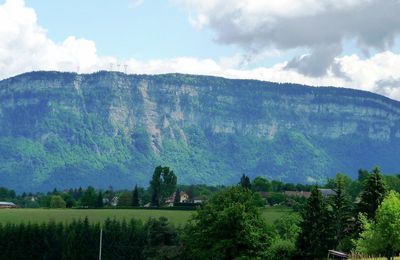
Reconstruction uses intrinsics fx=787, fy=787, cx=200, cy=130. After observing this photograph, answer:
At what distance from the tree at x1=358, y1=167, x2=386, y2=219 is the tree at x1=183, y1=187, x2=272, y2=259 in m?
12.9

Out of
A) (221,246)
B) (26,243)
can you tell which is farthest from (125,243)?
(221,246)

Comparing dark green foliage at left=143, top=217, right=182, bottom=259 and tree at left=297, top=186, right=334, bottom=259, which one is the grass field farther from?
tree at left=297, top=186, right=334, bottom=259

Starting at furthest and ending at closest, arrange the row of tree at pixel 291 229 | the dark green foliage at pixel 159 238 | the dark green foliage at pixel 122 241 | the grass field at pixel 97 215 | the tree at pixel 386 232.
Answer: the grass field at pixel 97 215, the dark green foliage at pixel 122 241, the dark green foliage at pixel 159 238, the row of tree at pixel 291 229, the tree at pixel 386 232

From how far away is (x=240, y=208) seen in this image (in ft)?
303

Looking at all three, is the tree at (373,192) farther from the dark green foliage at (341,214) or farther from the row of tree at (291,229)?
the dark green foliage at (341,214)

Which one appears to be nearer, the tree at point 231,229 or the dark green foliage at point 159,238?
the tree at point 231,229

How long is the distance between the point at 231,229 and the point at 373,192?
1782 centimetres

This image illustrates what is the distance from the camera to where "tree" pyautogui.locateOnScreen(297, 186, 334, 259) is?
82062mm

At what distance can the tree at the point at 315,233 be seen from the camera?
269ft

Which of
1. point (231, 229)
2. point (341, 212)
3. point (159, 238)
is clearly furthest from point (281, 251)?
point (159, 238)

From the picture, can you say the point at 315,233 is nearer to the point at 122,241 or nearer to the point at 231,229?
the point at 231,229

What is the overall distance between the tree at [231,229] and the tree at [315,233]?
7410 millimetres

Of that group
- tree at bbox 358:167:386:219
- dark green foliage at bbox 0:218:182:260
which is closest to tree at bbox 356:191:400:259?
tree at bbox 358:167:386:219

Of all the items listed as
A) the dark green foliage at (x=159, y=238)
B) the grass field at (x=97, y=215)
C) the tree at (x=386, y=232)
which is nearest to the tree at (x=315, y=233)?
the tree at (x=386, y=232)
